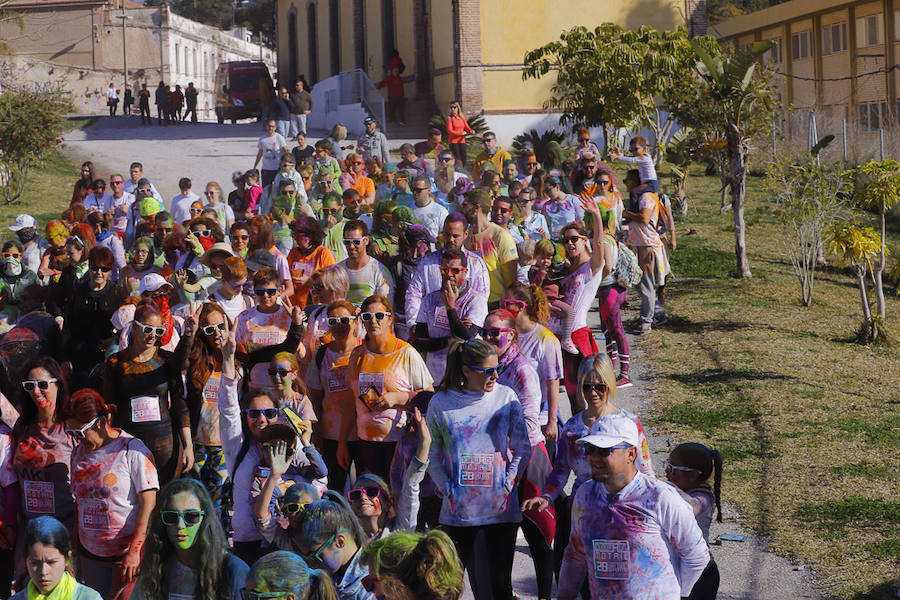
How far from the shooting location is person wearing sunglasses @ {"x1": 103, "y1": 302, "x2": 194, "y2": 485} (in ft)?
22.9

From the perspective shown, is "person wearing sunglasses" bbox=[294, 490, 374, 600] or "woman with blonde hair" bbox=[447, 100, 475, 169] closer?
"person wearing sunglasses" bbox=[294, 490, 374, 600]

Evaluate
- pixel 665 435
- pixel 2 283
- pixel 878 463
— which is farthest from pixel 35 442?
pixel 878 463

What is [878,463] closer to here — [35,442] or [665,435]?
[665,435]

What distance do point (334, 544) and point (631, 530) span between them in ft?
3.91

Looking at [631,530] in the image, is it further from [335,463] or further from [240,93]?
[240,93]

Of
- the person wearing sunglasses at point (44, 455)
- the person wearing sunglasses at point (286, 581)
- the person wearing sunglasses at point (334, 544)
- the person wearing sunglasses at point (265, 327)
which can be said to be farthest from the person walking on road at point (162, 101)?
the person wearing sunglasses at point (286, 581)

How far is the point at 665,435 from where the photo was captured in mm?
10695

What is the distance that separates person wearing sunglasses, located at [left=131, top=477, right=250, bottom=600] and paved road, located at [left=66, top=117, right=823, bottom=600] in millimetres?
2644

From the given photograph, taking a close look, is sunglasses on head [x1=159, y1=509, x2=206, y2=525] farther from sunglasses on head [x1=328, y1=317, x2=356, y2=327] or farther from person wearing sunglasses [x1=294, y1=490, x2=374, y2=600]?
sunglasses on head [x1=328, y1=317, x2=356, y2=327]

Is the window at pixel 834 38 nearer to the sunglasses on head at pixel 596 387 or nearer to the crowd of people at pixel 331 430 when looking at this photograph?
the crowd of people at pixel 331 430

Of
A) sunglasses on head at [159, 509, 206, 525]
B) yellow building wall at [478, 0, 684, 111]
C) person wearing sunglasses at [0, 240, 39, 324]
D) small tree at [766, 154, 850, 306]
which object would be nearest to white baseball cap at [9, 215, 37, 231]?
person wearing sunglasses at [0, 240, 39, 324]

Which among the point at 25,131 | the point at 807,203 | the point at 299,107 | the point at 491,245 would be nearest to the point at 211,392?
the point at 491,245

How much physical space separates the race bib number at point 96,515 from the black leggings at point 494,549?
66.0 inches

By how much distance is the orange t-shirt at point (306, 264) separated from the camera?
392 inches
